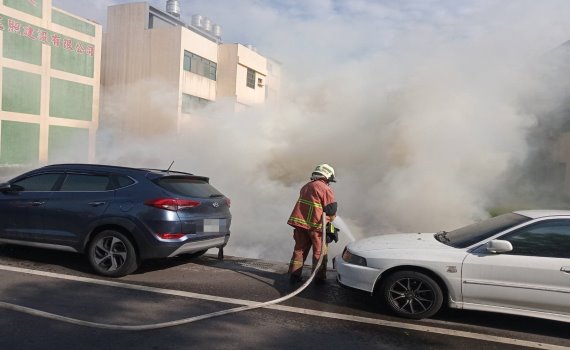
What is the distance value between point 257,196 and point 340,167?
3.35 m

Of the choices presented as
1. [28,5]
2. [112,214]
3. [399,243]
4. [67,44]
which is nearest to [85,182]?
[112,214]

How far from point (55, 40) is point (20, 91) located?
315 centimetres

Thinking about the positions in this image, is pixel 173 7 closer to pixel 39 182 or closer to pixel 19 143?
pixel 19 143

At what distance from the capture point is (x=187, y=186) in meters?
6.30

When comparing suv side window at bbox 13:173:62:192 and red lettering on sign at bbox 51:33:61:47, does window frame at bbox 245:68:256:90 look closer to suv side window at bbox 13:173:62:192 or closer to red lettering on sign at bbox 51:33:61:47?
red lettering on sign at bbox 51:33:61:47

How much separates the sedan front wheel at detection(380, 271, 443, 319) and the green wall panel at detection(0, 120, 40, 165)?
21487 millimetres

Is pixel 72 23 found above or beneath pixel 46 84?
above

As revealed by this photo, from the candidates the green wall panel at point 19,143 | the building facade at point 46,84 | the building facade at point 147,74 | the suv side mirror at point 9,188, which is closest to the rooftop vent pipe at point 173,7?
the building facade at point 147,74

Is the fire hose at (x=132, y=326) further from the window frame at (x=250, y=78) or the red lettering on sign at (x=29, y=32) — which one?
the window frame at (x=250, y=78)

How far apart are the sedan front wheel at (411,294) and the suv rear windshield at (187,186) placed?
2714 mm

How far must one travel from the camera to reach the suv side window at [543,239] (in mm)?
4520

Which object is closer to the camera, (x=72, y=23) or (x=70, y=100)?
(x=72, y=23)

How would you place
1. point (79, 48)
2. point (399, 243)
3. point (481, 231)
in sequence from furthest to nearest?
point (79, 48) < point (399, 243) < point (481, 231)

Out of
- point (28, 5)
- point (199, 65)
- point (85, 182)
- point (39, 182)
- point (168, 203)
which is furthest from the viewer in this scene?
point (199, 65)
